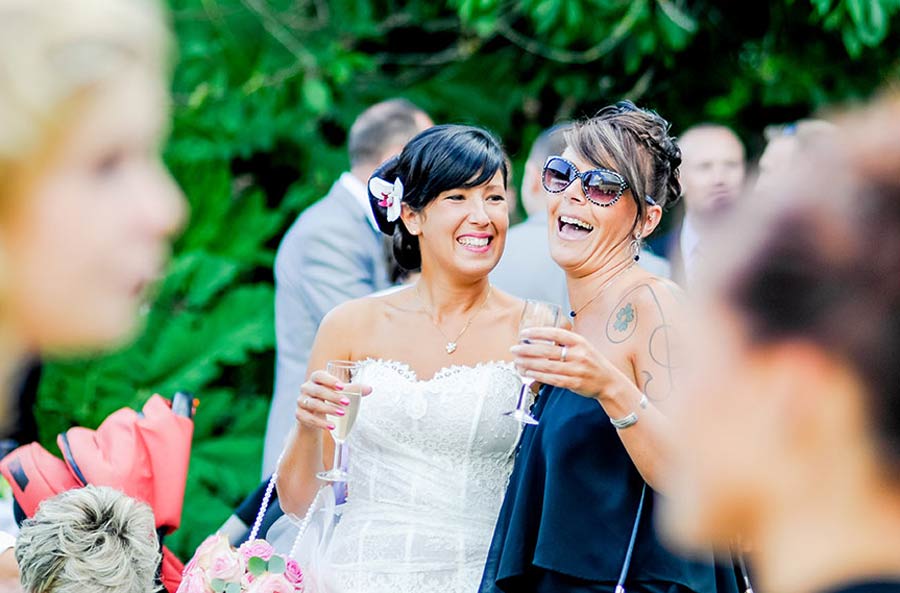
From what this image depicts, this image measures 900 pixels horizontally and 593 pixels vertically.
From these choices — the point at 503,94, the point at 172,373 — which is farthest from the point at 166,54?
the point at 503,94

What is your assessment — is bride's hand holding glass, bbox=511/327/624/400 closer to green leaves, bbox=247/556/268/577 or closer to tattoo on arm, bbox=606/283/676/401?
tattoo on arm, bbox=606/283/676/401

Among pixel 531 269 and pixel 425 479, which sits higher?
pixel 531 269

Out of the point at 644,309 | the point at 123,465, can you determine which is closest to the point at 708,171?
the point at 644,309

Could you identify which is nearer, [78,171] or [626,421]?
[78,171]

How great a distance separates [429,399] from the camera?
146 inches

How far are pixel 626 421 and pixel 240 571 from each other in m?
1.18

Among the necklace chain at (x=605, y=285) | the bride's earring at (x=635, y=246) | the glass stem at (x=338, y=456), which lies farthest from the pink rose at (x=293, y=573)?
the bride's earring at (x=635, y=246)

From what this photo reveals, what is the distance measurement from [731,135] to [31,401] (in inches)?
131

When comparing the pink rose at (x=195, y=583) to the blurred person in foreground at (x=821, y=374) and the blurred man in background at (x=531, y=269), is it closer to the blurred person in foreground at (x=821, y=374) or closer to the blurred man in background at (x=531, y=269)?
the blurred man in background at (x=531, y=269)

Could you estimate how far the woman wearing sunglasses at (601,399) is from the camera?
300cm

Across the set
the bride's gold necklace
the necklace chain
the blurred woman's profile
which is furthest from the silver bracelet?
the blurred woman's profile

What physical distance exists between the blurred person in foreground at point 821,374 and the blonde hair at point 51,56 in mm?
691

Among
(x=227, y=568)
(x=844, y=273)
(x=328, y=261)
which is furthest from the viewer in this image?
(x=328, y=261)

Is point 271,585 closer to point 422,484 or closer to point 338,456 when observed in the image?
point 338,456
